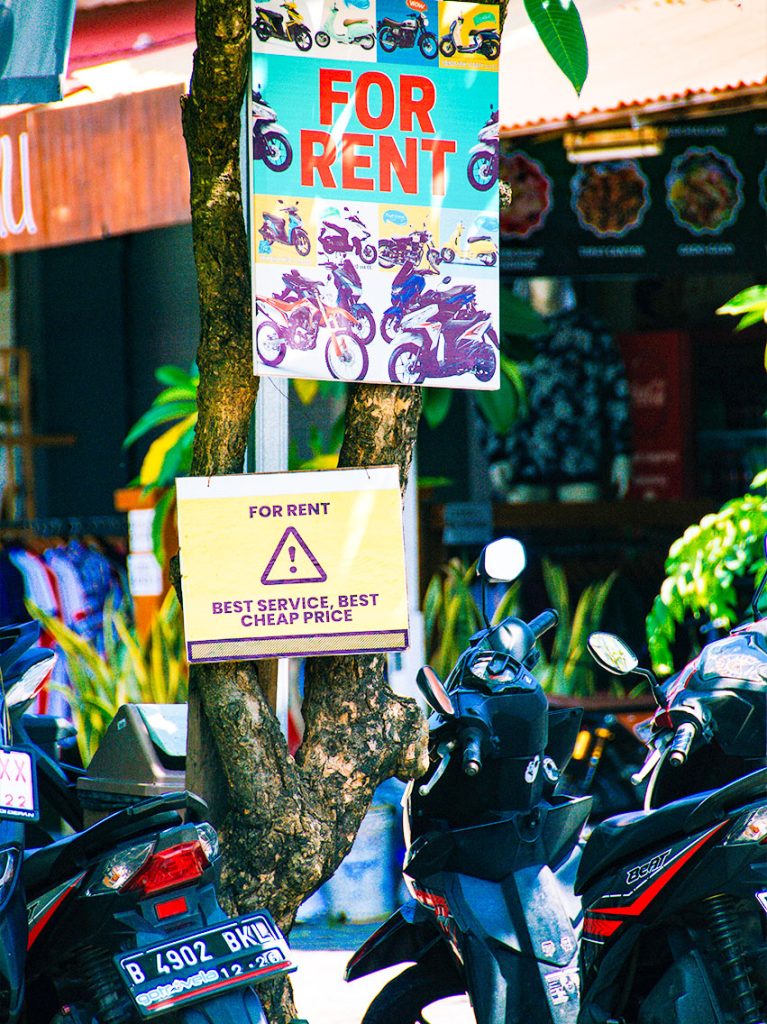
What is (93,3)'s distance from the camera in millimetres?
5875

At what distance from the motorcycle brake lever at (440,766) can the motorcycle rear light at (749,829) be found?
654mm

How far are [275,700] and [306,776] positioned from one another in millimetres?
173

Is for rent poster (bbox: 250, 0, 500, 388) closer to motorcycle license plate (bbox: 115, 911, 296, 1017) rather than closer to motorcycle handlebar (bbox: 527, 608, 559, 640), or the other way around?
motorcycle handlebar (bbox: 527, 608, 559, 640)

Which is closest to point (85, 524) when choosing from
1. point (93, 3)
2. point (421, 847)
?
point (93, 3)

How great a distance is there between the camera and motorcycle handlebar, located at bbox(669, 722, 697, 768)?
10.4 feet

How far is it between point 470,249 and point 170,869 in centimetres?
135

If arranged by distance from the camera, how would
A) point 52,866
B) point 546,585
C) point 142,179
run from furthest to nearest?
point 546,585, point 142,179, point 52,866

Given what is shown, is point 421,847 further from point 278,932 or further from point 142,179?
point 142,179

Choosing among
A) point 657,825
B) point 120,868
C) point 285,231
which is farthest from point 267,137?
point 657,825

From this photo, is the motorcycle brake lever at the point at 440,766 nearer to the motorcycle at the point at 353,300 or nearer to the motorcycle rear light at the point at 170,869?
the motorcycle rear light at the point at 170,869

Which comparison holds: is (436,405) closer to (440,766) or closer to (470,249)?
(440,766)

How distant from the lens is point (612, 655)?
11.0 feet

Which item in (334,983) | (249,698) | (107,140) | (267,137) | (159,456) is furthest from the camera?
(159,456)

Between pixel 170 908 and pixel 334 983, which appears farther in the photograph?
pixel 334 983
